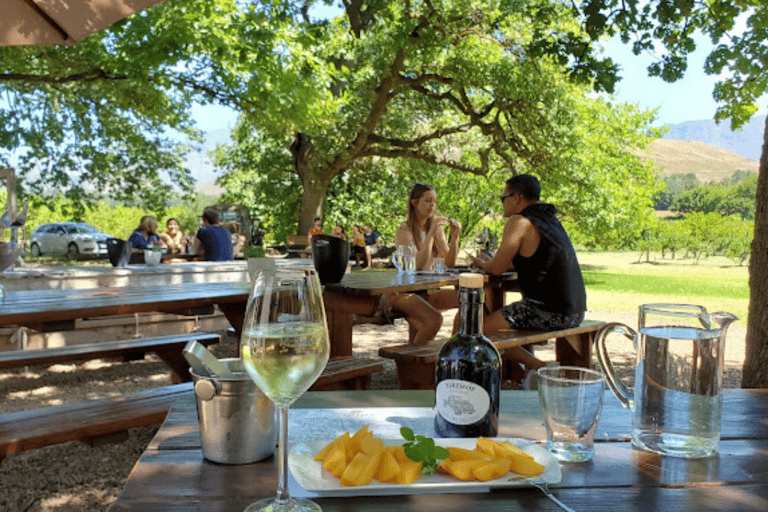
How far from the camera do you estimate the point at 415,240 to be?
5.84m

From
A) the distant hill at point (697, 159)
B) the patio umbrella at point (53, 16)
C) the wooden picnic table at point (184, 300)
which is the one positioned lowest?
the wooden picnic table at point (184, 300)

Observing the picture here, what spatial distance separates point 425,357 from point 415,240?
2.19 m

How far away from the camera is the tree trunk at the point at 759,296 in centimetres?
342

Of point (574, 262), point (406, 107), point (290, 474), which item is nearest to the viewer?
point (290, 474)

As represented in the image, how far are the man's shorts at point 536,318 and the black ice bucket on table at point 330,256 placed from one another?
1.29 metres

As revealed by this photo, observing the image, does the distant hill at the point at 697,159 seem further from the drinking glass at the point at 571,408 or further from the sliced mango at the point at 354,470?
the sliced mango at the point at 354,470

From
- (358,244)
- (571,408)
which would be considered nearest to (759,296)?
(571,408)

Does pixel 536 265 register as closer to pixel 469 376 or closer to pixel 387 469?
pixel 469 376

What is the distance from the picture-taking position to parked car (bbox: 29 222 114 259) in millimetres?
28266

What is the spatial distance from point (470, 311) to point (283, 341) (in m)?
0.35

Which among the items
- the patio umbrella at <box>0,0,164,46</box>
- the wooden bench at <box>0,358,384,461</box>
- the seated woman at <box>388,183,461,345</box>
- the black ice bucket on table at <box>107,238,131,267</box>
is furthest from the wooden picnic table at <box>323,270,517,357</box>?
the black ice bucket on table at <box>107,238,131,267</box>

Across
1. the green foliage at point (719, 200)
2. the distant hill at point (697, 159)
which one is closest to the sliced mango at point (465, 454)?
the green foliage at point (719, 200)

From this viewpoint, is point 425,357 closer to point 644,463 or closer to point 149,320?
point 644,463

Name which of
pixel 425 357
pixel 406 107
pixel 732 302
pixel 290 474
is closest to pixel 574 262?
pixel 425 357
